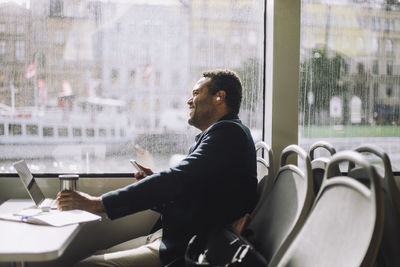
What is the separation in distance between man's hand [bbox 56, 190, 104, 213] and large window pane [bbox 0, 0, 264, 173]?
799 millimetres

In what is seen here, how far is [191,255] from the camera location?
1.55m

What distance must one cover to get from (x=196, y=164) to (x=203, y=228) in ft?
0.92

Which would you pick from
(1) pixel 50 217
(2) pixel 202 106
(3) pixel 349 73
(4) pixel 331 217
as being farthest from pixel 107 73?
(4) pixel 331 217

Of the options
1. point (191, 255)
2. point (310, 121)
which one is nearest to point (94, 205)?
point (191, 255)

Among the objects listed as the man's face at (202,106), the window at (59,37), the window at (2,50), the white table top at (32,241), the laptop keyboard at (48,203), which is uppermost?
the window at (59,37)

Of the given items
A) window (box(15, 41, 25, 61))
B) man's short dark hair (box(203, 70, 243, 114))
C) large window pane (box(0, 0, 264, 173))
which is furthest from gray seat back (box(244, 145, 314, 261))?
window (box(15, 41, 25, 61))

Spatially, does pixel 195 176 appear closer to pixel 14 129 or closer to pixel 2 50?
pixel 14 129

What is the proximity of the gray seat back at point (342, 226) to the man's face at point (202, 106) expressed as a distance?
33.3 inches

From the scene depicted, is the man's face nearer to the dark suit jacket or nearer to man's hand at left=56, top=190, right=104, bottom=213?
the dark suit jacket

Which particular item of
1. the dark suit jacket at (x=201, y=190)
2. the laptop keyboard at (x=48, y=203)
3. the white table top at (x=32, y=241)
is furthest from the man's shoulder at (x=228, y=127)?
the laptop keyboard at (x=48, y=203)

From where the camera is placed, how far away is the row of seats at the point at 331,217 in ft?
3.35

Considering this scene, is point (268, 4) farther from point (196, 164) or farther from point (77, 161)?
point (77, 161)

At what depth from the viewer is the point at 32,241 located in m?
1.49

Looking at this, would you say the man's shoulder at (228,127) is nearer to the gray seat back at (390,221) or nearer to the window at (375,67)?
the gray seat back at (390,221)
